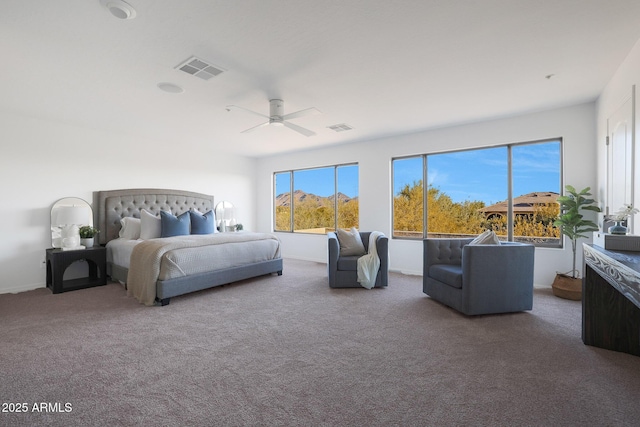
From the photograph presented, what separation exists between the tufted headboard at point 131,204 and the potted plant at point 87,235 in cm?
33

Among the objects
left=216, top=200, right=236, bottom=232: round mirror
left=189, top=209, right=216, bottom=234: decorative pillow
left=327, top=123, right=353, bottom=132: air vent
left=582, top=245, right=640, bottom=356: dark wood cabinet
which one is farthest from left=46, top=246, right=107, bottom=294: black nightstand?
left=582, top=245, right=640, bottom=356: dark wood cabinet

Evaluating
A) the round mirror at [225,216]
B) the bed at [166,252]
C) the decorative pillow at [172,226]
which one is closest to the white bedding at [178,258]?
the bed at [166,252]

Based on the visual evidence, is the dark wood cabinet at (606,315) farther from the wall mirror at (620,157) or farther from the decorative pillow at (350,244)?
the decorative pillow at (350,244)

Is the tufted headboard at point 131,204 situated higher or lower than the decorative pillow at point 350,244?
higher

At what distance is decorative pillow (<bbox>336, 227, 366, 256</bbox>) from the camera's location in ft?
14.9

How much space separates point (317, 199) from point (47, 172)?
489 cm

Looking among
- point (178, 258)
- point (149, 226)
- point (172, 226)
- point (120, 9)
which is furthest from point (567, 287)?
point (149, 226)

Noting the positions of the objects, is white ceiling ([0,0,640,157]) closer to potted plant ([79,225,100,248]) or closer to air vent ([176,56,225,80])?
air vent ([176,56,225,80])

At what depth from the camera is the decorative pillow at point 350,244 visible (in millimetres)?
4538

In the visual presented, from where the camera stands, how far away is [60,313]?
3.25m

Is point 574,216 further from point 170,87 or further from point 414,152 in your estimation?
point 170,87

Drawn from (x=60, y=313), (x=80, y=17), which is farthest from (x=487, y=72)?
(x=60, y=313)

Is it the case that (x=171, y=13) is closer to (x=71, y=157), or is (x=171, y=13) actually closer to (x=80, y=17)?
(x=80, y=17)

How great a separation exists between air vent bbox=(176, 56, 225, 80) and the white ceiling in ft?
0.20
